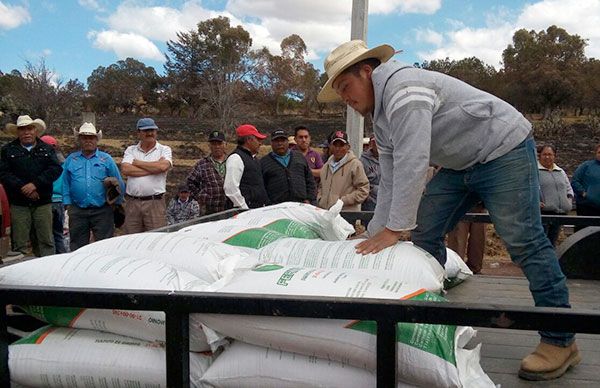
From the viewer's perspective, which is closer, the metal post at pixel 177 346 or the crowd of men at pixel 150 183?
the metal post at pixel 177 346

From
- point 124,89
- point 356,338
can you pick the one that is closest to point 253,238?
point 356,338

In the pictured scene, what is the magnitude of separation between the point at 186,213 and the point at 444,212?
418 centimetres

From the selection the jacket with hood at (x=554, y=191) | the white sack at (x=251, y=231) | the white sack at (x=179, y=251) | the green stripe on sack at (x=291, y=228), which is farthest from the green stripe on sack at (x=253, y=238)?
the jacket with hood at (x=554, y=191)

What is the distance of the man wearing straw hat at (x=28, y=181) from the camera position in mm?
6191

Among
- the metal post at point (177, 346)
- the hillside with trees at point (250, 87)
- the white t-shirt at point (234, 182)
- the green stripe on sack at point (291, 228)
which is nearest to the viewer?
the metal post at point (177, 346)

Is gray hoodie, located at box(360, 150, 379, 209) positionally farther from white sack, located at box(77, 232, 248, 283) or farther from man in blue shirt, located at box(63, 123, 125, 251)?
white sack, located at box(77, 232, 248, 283)

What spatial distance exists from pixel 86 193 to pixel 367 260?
165 inches

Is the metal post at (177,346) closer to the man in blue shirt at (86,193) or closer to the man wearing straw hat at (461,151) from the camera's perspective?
the man wearing straw hat at (461,151)

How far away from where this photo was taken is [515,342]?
2.58 metres

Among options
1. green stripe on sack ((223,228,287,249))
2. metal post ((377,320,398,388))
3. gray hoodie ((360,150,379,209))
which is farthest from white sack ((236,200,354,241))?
gray hoodie ((360,150,379,209))

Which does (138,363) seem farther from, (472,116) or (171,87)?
(171,87)

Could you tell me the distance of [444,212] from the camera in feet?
8.90

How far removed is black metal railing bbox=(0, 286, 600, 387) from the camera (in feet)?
5.06

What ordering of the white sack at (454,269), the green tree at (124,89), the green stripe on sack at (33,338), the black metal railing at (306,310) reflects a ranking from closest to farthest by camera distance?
the black metal railing at (306,310), the green stripe on sack at (33,338), the white sack at (454,269), the green tree at (124,89)
